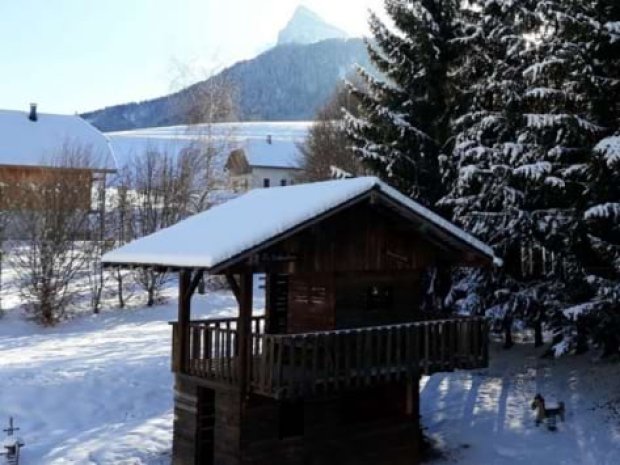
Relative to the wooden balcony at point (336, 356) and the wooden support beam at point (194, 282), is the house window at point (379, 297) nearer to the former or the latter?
the wooden balcony at point (336, 356)

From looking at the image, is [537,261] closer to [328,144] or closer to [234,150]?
[328,144]

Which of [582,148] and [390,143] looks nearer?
[582,148]

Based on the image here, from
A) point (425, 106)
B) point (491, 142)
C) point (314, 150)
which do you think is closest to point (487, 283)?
point (491, 142)

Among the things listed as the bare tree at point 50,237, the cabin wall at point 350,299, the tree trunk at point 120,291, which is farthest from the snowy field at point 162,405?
the tree trunk at point 120,291

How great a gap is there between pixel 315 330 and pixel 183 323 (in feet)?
10.0

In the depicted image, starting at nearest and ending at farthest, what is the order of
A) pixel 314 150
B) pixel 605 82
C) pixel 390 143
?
1. pixel 605 82
2. pixel 390 143
3. pixel 314 150

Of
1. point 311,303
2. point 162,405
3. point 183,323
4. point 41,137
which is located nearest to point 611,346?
point 311,303

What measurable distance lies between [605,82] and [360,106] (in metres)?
9.74

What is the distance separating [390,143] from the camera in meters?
27.0

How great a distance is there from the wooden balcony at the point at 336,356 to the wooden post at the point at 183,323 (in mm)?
73

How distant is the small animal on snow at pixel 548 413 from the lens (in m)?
20.0

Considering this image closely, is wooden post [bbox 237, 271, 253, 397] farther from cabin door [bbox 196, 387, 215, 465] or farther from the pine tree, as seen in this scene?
the pine tree

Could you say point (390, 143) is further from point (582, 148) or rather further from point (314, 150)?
point (314, 150)

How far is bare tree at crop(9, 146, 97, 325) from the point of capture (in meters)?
32.0
